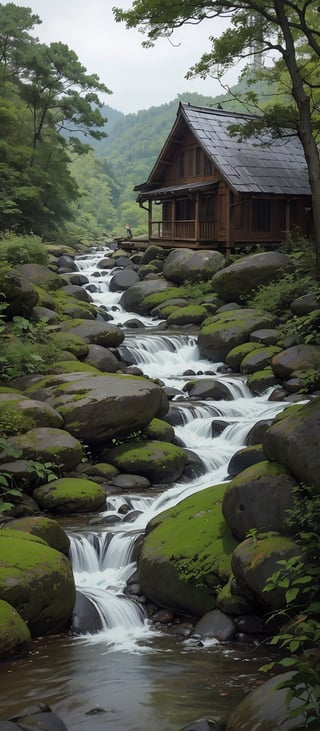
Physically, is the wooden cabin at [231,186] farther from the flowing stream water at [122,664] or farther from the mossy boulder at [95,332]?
the flowing stream water at [122,664]

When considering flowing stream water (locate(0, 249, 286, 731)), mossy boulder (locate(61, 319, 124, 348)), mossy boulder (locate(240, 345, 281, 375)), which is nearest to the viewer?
flowing stream water (locate(0, 249, 286, 731))

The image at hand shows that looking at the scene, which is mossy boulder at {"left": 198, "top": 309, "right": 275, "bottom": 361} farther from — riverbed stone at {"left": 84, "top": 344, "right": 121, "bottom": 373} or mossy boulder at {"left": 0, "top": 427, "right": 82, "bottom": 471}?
mossy boulder at {"left": 0, "top": 427, "right": 82, "bottom": 471}

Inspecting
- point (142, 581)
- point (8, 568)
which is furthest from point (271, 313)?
point (8, 568)

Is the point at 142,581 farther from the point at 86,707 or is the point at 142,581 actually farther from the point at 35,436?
the point at 35,436

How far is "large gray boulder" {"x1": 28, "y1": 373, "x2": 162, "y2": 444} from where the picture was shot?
12.8m

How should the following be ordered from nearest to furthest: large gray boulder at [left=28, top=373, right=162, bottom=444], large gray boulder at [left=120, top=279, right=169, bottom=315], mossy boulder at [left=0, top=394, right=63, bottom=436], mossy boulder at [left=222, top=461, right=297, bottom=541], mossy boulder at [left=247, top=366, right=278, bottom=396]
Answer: mossy boulder at [left=222, top=461, right=297, bottom=541] → mossy boulder at [left=0, top=394, right=63, bottom=436] → large gray boulder at [left=28, top=373, right=162, bottom=444] → mossy boulder at [left=247, top=366, right=278, bottom=396] → large gray boulder at [left=120, top=279, right=169, bottom=315]

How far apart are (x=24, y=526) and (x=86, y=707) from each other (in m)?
3.16

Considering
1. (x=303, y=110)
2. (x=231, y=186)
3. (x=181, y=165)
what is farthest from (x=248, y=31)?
(x=181, y=165)

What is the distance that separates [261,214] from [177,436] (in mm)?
18002

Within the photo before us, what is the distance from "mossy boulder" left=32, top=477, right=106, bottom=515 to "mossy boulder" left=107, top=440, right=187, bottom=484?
1.57m

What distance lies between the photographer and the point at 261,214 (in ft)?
98.8

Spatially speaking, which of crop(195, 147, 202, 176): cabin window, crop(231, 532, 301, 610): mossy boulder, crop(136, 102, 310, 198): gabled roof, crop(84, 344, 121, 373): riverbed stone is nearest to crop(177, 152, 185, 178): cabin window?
crop(136, 102, 310, 198): gabled roof

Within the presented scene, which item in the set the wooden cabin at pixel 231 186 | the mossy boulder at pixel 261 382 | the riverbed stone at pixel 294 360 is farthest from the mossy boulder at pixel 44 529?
the wooden cabin at pixel 231 186

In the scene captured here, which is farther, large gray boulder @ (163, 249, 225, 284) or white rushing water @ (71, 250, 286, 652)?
large gray boulder @ (163, 249, 225, 284)
